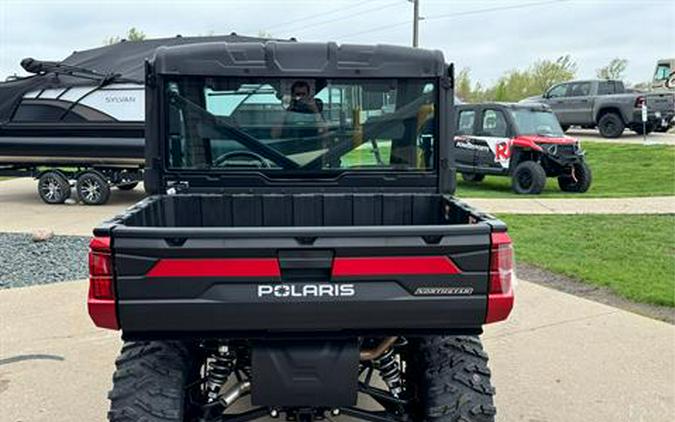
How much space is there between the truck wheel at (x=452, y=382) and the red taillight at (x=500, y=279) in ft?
1.32

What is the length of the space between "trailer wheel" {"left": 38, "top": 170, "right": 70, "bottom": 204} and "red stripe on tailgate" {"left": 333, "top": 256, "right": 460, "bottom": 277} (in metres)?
11.3

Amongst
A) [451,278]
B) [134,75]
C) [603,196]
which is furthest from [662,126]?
[451,278]

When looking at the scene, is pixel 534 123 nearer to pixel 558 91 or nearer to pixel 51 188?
pixel 51 188

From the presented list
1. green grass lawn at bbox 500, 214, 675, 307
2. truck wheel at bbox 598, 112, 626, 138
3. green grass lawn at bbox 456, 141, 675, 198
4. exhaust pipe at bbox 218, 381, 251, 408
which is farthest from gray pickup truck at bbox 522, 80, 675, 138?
exhaust pipe at bbox 218, 381, 251, 408

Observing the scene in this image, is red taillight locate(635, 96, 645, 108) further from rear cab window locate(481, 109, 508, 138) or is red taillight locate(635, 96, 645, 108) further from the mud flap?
the mud flap

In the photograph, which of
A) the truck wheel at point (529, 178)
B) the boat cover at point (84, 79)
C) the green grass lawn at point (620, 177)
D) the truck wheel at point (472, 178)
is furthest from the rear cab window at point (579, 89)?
the boat cover at point (84, 79)

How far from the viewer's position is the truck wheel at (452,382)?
106 inches

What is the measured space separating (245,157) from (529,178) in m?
10.1

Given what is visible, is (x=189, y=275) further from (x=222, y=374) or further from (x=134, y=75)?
(x=134, y=75)

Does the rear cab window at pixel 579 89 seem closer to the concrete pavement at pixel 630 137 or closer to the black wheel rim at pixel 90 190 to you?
the concrete pavement at pixel 630 137

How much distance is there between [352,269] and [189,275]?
1.98ft

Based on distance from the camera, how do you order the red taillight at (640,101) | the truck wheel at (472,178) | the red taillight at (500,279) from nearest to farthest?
the red taillight at (500,279)
the truck wheel at (472,178)
the red taillight at (640,101)

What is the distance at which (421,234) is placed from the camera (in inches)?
93.3

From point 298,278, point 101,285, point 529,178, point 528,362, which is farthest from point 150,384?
point 529,178
